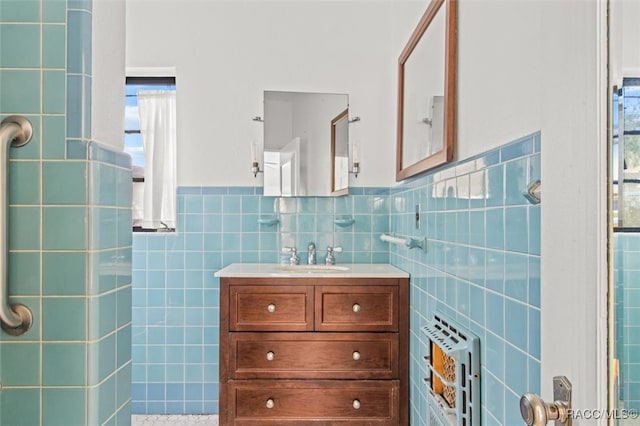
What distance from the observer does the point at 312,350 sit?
2.29 meters

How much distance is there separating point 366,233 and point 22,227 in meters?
2.10

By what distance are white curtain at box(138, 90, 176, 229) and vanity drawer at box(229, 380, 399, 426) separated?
1223 mm

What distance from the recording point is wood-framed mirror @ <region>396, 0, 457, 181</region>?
63.4 inches

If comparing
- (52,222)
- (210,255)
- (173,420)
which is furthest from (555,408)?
(173,420)

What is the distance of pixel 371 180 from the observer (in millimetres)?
2904

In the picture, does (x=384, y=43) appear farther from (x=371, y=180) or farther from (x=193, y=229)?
(x=193, y=229)

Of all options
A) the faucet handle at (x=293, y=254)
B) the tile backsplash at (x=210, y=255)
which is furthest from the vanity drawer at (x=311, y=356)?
the faucet handle at (x=293, y=254)

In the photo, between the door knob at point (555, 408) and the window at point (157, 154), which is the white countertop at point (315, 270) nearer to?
the window at point (157, 154)

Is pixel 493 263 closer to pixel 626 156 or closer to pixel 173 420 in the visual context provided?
pixel 626 156

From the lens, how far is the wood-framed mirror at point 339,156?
9.37 feet

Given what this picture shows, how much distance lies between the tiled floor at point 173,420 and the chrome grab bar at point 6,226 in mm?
1936

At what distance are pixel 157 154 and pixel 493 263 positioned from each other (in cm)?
232

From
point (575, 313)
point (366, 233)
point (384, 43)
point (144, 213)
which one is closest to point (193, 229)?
point (144, 213)

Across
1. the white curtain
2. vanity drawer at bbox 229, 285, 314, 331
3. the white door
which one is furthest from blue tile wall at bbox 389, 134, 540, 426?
the white curtain
